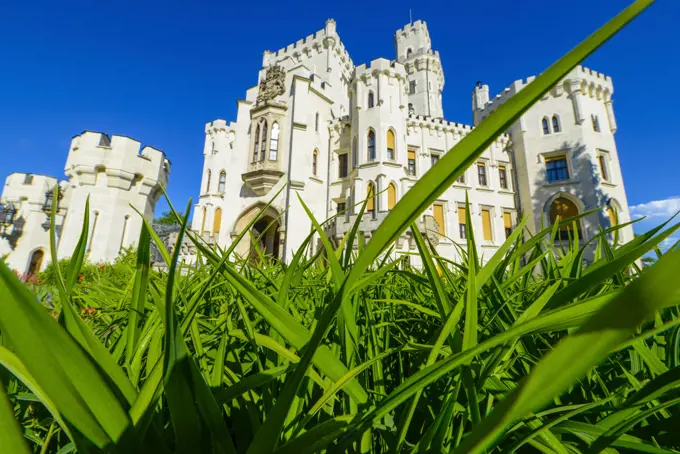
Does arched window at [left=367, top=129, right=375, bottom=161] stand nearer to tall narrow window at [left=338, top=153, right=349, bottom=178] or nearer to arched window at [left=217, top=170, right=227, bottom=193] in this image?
tall narrow window at [left=338, top=153, right=349, bottom=178]

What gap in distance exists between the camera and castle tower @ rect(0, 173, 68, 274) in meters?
14.9

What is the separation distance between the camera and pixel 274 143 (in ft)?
45.6

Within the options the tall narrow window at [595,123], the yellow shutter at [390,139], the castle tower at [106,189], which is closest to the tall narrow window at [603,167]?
the tall narrow window at [595,123]

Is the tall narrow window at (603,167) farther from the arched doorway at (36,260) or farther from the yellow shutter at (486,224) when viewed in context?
the arched doorway at (36,260)

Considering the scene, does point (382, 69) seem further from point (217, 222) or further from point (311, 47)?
point (217, 222)

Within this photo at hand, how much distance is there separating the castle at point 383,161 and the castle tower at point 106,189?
382 cm

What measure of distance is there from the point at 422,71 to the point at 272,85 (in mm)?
19704

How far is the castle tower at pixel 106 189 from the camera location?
9148mm

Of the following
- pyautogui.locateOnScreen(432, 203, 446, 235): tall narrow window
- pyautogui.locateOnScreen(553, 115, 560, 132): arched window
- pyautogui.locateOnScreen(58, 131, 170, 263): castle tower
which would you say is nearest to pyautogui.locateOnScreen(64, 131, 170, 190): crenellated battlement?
pyautogui.locateOnScreen(58, 131, 170, 263): castle tower

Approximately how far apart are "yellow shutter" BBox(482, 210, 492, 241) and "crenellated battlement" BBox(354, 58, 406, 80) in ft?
23.5

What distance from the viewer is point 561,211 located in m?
14.7

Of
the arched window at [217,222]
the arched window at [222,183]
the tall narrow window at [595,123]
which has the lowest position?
the arched window at [217,222]

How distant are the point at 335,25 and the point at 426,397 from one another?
24512 mm

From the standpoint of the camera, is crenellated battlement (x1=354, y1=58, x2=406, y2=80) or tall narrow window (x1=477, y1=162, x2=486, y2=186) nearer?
crenellated battlement (x1=354, y1=58, x2=406, y2=80)
